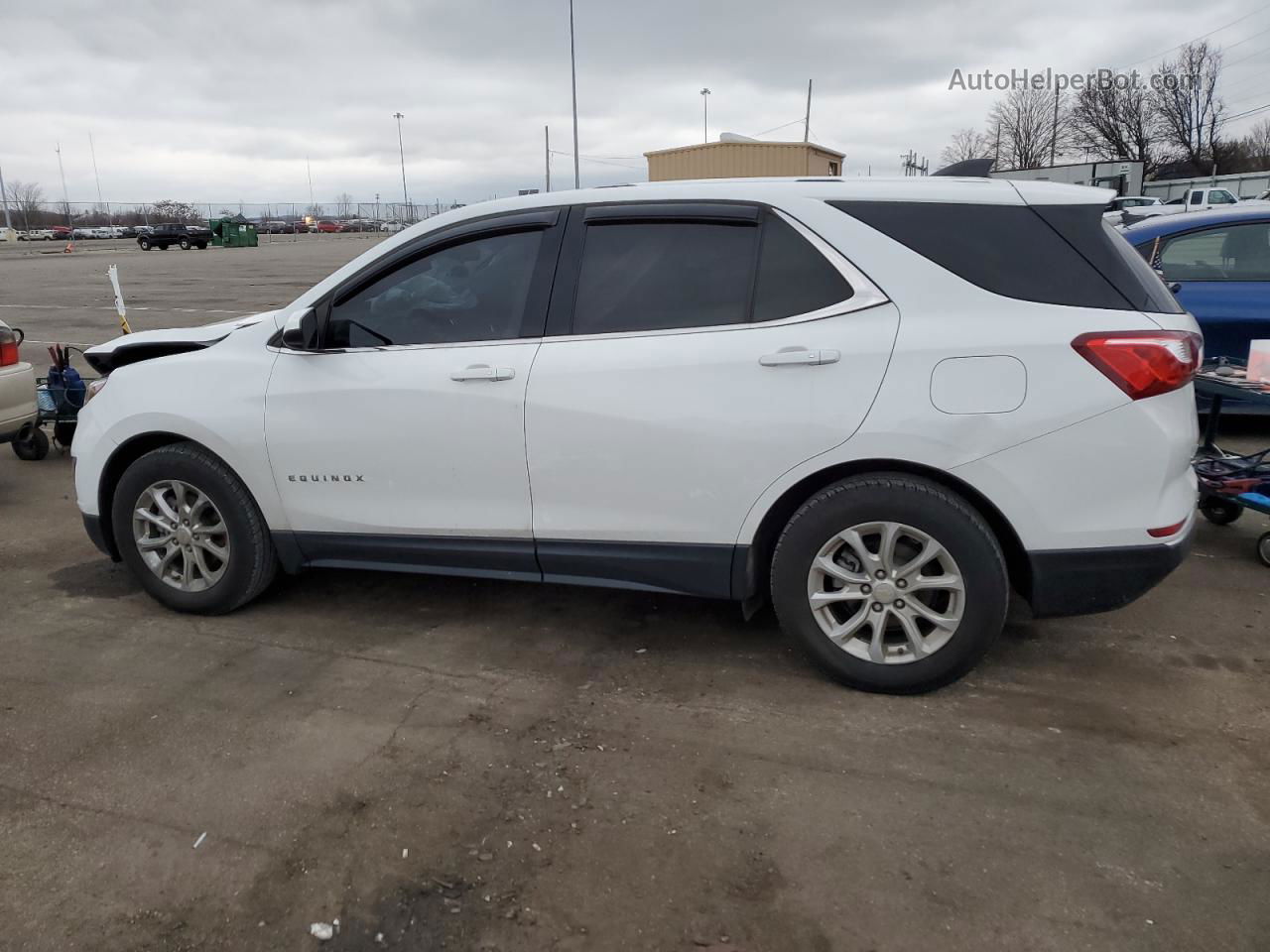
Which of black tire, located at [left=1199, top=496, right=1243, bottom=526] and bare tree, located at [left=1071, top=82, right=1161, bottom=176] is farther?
bare tree, located at [left=1071, top=82, right=1161, bottom=176]

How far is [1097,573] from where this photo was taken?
10.6ft

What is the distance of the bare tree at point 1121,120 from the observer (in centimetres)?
6444

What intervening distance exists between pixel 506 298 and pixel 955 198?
1731 millimetres

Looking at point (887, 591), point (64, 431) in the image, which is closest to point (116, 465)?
point (887, 591)

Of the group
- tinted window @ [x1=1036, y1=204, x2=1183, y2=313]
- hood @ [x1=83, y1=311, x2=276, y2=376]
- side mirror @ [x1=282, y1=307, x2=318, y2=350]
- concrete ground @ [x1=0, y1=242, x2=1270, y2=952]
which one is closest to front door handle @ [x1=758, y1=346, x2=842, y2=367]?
tinted window @ [x1=1036, y1=204, x2=1183, y2=313]

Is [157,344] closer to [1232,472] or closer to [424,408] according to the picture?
→ [424,408]

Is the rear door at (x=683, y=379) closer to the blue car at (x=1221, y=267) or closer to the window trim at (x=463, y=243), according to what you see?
the window trim at (x=463, y=243)

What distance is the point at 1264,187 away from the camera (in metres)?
43.3

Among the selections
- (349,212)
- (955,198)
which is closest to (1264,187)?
(955,198)

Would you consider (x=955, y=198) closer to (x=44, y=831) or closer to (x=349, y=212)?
(x=44, y=831)

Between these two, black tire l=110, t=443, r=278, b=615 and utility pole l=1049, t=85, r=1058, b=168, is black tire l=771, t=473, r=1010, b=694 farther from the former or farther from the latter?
utility pole l=1049, t=85, r=1058, b=168

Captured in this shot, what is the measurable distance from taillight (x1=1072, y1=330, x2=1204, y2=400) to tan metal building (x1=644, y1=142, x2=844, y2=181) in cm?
1380

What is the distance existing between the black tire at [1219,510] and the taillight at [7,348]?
7560 mm

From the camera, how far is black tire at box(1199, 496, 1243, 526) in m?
5.25
